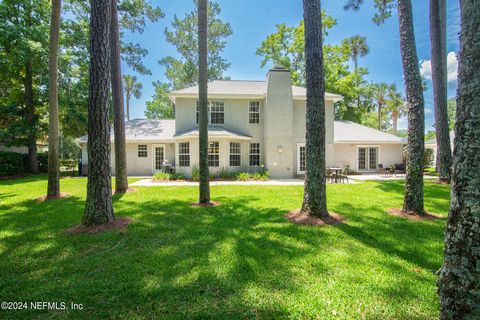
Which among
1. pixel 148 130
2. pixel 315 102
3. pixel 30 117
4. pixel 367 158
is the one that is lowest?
pixel 367 158

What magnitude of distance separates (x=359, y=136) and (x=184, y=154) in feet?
49.4

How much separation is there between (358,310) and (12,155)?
24.6 m

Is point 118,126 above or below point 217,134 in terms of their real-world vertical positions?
below

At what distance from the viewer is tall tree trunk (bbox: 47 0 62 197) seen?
8.88m

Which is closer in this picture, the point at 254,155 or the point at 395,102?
the point at 254,155

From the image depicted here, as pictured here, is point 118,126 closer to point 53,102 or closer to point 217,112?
point 53,102

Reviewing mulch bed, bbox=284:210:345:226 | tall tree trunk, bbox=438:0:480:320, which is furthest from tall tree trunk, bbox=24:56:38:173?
tall tree trunk, bbox=438:0:480:320

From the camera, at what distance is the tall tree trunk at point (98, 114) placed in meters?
5.57

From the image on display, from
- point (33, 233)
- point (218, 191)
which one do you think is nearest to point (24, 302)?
point (33, 233)

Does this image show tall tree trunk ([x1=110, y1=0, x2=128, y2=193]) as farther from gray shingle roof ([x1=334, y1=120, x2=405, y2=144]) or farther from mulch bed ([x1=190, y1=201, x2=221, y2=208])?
gray shingle roof ([x1=334, y1=120, x2=405, y2=144])

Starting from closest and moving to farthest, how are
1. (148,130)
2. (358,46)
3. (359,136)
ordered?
(359,136) → (148,130) → (358,46)

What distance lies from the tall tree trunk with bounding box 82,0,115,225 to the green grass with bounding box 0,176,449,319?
3.14 ft

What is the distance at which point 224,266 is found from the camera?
3.88 meters

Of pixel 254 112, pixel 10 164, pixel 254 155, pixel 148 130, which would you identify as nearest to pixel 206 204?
pixel 254 155
